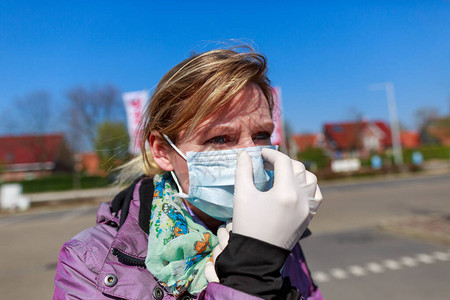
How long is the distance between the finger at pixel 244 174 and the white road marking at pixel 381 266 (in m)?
4.00

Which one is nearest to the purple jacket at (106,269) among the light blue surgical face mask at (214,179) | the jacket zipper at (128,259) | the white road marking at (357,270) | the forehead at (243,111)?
the jacket zipper at (128,259)

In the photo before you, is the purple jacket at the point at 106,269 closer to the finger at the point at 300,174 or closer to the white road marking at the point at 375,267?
the finger at the point at 300,174

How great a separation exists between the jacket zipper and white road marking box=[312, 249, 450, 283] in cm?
390

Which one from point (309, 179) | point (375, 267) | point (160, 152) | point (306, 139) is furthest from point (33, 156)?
point (309, 179)

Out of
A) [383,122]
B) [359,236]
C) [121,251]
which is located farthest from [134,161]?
[383,122]

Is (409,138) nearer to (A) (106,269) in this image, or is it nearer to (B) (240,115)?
(B) (240,115)

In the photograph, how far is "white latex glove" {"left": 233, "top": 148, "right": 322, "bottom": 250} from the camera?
0.99m

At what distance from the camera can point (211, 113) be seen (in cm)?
134

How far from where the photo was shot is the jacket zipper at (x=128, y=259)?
1196 millimetres

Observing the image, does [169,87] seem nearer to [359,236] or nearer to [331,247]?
[331,247]

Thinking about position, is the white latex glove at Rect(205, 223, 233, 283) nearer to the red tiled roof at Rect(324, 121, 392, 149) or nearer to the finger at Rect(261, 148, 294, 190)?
the finger at Rect(261, 148, 294, 190)

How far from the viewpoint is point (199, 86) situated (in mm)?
1355

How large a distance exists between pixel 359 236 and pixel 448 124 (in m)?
20.2

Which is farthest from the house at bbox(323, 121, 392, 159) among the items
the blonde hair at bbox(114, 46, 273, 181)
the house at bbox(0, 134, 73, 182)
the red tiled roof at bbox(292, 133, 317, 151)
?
the blonde hair at bbox(114, 46, 273, 181)
